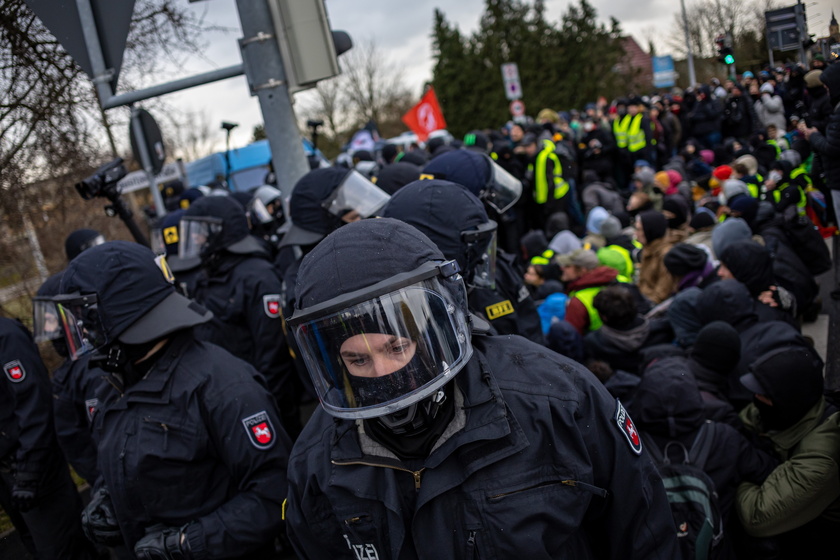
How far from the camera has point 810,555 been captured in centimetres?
284

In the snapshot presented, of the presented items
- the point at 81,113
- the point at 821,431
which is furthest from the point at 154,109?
the point at 821,431

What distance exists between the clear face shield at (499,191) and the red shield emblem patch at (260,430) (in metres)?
1.93

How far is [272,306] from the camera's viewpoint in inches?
164

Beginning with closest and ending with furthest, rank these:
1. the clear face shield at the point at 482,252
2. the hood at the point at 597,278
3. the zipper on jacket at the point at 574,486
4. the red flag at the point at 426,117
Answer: the zipper on jacket at the point at 574,486 < the clear face shield at the point at 482,252 < the hood at the point at 597,278 < the red flag at the point at 426,117

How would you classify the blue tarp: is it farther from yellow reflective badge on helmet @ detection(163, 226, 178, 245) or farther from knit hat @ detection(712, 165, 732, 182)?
yellow reflective badge on helmet @ detection(163, 226, 178, 245)

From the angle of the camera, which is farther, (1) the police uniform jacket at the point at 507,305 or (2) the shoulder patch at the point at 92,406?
(1) the police uniform jacket at the point at 507,305

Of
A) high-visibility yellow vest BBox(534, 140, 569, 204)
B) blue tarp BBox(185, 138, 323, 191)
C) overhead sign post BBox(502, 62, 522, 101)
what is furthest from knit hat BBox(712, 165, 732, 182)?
blue tarp BBox(185, 138, 323, 191)

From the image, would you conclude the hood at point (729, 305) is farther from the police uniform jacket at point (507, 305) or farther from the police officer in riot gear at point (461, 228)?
the police officer in riot gear at point (461, 228)

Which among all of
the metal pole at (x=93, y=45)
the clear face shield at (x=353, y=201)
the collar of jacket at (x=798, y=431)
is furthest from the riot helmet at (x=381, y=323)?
the metal pole at (x=93, y=45)

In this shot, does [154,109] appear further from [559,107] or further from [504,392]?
[559,107]

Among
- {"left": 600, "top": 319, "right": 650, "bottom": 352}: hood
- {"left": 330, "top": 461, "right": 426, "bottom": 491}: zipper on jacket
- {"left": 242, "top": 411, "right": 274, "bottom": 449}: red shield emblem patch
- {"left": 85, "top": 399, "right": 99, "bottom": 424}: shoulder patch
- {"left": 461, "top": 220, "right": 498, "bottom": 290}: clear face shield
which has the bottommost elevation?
{"left": 600, "top": 319, "right": 650, "bottom": 352}: hood

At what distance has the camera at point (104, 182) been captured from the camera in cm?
453

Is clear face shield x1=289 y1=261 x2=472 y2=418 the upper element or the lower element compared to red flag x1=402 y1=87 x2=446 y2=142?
lower

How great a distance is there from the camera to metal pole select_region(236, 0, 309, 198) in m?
3.80
